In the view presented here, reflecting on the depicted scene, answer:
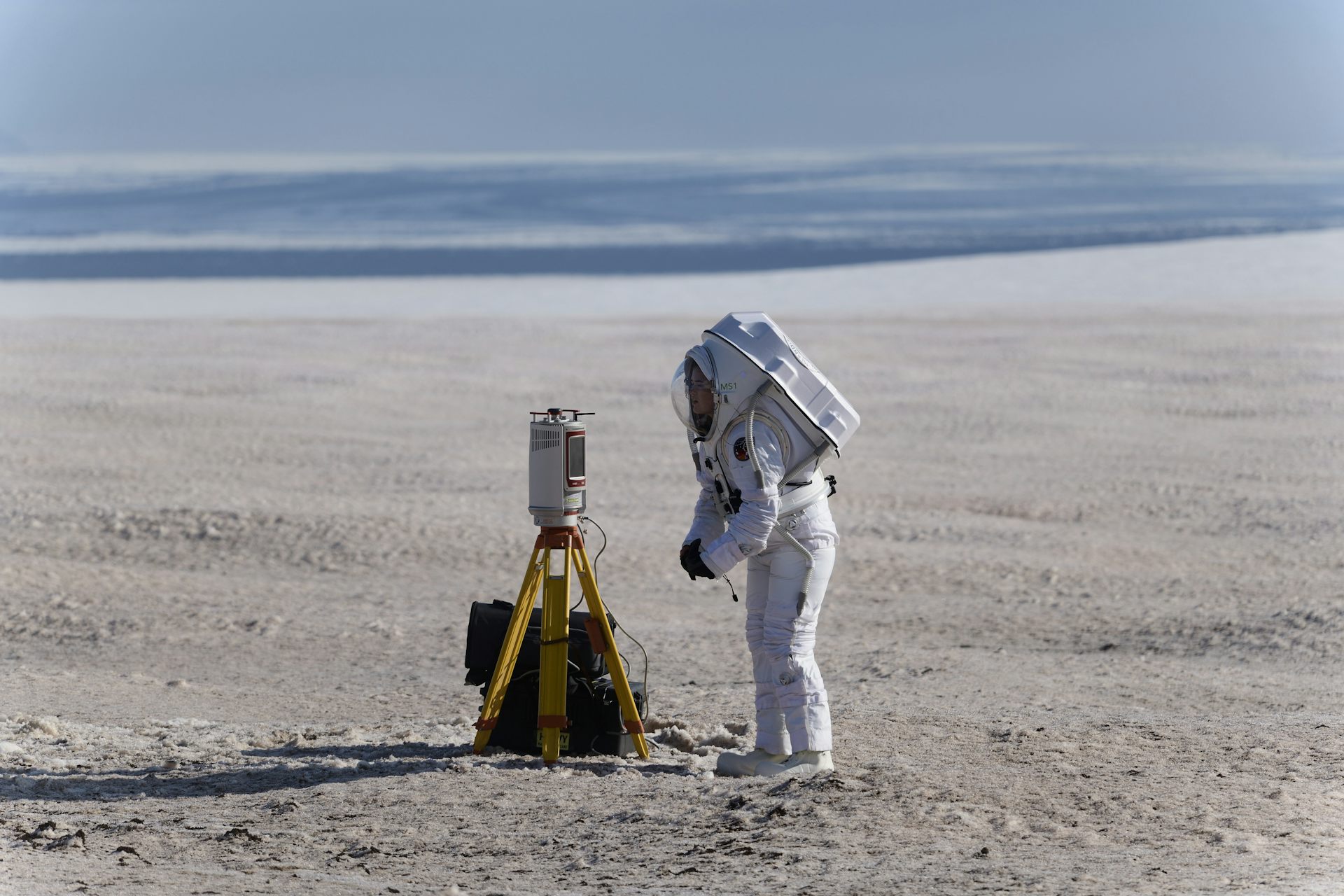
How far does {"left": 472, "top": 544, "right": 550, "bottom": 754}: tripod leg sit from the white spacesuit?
0.74 metres

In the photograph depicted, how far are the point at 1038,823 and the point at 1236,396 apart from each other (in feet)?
47.1

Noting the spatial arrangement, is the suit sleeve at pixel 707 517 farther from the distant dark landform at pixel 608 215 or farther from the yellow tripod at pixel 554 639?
the distant dark landform at pixel 608 215

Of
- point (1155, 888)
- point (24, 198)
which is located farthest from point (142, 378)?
point (24, 198)

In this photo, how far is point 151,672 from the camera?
350 inches

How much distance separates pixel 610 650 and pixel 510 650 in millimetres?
434

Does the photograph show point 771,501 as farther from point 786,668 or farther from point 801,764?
point 801,764

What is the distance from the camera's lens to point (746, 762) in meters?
6.42

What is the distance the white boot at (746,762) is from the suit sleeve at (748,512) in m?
0.87

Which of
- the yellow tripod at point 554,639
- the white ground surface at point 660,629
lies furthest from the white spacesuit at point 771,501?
the yellow tripod at point 554,639

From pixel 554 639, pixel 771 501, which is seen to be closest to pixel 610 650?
pixel 554 639

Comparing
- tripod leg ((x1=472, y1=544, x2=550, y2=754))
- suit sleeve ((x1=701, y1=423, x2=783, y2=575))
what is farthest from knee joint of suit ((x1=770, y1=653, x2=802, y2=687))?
tripod leg ((x1=472, y1=544, x2=550, y2=754))

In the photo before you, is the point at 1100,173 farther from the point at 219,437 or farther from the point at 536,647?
the point at 536,647

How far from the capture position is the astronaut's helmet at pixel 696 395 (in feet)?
20.3

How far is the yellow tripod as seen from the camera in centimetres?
647
